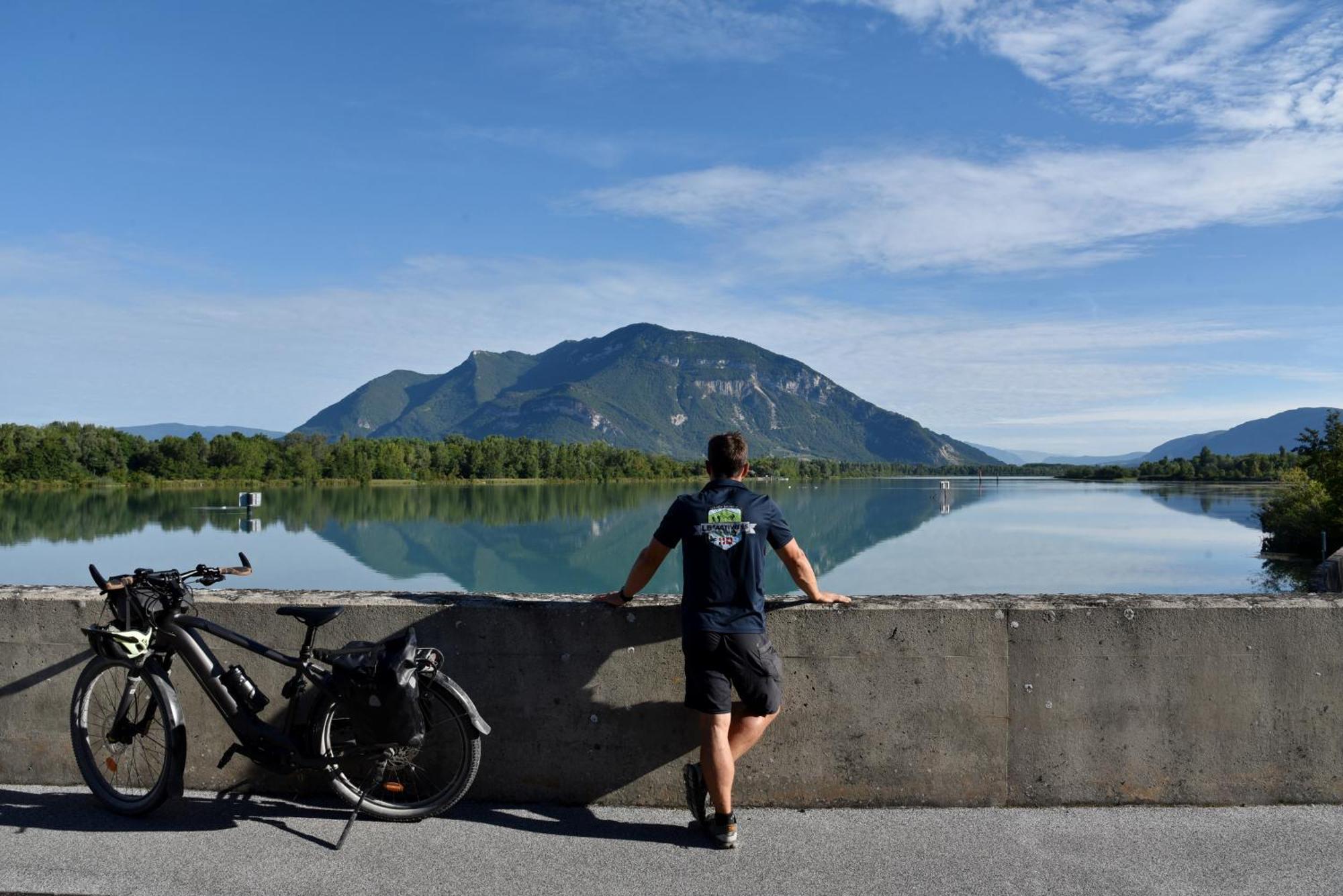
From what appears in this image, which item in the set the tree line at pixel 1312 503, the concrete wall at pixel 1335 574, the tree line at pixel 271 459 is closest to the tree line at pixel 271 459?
the tree line at pixel 271 459

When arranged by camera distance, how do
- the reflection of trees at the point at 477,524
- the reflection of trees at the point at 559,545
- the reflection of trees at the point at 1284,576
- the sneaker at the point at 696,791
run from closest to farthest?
the sneaker at the point at 696,791 < the reflection of trees at the point at 1284,576 < the reflection of trees at the point at 559,545 < the reflection of trees at the point at 477,524

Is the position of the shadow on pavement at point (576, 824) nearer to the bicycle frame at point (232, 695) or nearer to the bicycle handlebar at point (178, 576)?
the bicycle frame at point (232, 695)

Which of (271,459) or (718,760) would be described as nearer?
(718,760)

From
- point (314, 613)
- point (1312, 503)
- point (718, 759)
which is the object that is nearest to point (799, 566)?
point (718, 759)

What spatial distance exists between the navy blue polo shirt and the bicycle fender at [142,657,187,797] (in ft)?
8.74

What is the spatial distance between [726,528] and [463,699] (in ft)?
5.28

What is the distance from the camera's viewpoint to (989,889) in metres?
3.90

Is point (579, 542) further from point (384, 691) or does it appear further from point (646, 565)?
point (646, 565)

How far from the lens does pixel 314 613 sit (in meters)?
4.79

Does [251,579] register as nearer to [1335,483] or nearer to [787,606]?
[787,606]

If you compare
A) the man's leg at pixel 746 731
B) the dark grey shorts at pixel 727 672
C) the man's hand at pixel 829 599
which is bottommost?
the man's leg at pixel 746 731

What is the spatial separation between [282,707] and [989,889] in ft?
12.1

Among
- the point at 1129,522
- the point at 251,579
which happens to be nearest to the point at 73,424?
the point at 251,579

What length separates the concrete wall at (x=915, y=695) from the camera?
4902mm
